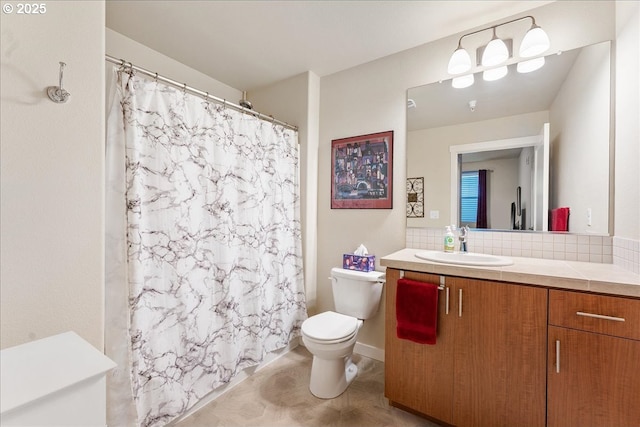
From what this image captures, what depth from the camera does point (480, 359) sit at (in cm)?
139

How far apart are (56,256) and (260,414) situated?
1.36 meters

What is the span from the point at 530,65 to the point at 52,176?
2545 mm

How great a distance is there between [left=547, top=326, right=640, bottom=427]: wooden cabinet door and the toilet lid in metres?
1.03

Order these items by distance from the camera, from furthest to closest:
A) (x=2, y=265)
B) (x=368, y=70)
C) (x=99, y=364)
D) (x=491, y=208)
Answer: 1. (x=368, y=70)
2. (x=491, y=208)
3. (x=2, y=265)
4. (x=99, y=364)

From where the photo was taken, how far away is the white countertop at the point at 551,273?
114 cm

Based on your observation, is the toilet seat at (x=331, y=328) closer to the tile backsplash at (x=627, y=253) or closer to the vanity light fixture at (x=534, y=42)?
the tile backsplash at (x=627, y=253)

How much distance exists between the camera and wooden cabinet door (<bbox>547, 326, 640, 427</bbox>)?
110 centimetres

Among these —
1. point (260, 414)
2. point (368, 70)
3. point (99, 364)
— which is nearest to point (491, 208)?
point (368, 70)

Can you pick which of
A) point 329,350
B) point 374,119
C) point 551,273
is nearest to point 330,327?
point 329,350

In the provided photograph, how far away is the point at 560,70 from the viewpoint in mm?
1661

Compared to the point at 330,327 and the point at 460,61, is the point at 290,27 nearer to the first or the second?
the point at 460,61

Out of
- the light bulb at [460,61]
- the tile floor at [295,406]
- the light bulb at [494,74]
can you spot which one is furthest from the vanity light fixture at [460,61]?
the tile floor at [295,406]

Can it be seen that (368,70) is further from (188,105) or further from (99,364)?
(99,364)

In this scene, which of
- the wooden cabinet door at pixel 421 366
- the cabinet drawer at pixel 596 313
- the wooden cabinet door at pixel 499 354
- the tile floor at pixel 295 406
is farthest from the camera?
the tile floor at pixel 295 406
